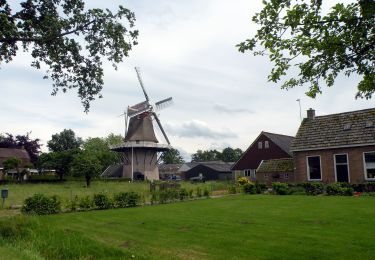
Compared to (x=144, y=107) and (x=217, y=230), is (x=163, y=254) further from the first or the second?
(x=144, y=107)

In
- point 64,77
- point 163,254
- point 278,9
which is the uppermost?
point 64,77

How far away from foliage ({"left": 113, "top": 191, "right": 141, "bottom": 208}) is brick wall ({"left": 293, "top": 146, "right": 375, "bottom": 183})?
51.2 ft

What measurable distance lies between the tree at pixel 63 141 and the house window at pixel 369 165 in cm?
7063

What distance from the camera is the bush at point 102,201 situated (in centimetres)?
1850

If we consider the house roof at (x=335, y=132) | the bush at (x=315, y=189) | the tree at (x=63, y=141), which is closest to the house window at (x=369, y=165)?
the house roof at (x=335, y=132)

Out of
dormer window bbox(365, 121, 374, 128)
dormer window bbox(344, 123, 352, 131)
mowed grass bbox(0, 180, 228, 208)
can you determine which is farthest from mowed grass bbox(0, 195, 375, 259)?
dormer window bbox(344, 123, 352, 131)

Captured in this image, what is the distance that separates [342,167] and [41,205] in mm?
21846

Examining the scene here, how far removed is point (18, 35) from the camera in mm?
12234

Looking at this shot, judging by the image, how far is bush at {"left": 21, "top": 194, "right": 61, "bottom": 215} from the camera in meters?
16.3

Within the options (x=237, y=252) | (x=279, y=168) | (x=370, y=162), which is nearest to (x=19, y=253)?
(x=237, y=252)

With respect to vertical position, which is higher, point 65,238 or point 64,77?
point 64,77

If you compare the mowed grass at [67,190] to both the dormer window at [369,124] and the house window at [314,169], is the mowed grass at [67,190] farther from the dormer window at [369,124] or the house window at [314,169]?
the dormer window at [369,124]

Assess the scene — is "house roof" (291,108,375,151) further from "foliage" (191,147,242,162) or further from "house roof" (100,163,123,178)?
"foliage" (191,147,242,162)

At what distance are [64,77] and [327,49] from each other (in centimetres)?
1260
